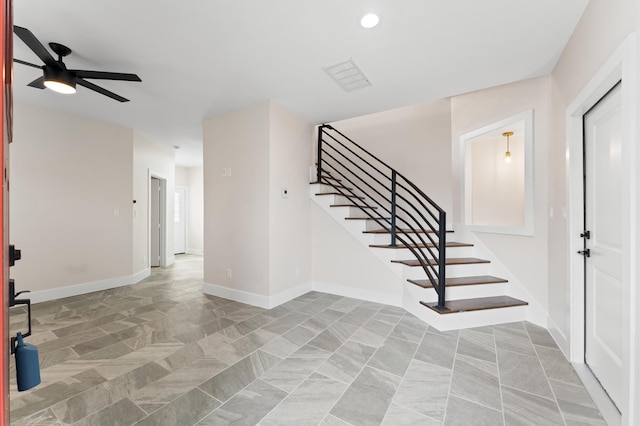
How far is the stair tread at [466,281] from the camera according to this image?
3.02 meters

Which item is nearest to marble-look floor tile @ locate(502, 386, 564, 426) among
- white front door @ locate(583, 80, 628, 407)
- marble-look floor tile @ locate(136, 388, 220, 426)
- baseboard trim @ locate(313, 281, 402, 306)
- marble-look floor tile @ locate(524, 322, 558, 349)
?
white front door @ locate(583, 80, 628, 407)

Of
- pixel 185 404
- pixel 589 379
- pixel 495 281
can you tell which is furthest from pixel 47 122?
pixel 589 379

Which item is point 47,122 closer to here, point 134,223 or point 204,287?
point 134,223

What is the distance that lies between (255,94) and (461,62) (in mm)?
2174

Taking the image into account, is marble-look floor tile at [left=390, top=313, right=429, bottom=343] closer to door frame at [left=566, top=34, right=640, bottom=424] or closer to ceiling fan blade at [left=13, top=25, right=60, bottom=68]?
door frame at [left=566, top=34, right=640, bottom=424]

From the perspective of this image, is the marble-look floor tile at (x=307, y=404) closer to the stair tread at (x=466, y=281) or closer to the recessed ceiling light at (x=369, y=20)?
the stair tread at (x=466, y=281)

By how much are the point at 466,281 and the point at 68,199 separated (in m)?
5.38

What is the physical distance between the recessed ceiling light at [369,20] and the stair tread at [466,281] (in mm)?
2514

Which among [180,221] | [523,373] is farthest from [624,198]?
[180,221]

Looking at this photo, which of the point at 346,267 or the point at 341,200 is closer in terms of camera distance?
the point at 346,267

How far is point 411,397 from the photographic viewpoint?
1.76 m

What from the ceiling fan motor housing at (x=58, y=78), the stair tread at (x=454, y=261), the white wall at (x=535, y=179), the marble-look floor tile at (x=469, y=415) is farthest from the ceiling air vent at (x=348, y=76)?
the marble-look floor tile at (x=469, y=415)

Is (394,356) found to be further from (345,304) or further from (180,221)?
(180,221)

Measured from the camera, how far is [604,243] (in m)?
1.84
